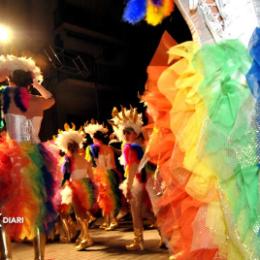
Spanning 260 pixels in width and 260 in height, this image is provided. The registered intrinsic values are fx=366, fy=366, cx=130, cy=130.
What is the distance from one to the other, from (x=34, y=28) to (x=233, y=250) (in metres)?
13.8

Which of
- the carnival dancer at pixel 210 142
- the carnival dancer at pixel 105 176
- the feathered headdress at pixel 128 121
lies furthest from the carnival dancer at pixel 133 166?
the carnival dancer at pixel 210 142

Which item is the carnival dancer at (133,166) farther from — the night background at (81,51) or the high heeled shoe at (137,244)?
the night background at (81,51)

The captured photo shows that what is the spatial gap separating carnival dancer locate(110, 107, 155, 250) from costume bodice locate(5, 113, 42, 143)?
1447mm

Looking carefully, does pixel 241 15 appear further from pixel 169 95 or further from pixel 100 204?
pixel 100 204

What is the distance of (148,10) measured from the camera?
1870 millimetres

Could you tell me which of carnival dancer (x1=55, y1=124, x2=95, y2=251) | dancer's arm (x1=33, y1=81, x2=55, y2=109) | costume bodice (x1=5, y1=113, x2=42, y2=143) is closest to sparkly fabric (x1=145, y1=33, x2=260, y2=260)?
costume bodice (x1=5, y1=113, x2=42, y2=143)

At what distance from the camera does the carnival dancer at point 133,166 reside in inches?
169

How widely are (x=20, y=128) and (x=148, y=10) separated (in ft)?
5.41

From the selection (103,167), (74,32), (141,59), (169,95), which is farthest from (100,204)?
(74,32)

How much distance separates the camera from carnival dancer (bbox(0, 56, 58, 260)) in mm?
2785

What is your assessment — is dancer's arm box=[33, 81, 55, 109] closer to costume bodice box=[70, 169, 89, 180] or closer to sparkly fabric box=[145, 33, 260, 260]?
sparkly fabric box=[145, 33, 260, 260]

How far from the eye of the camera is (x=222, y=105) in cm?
137

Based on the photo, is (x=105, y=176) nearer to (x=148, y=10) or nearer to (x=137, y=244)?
(x=137, y=244)

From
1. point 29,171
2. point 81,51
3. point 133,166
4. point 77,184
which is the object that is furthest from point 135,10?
point 81,51
